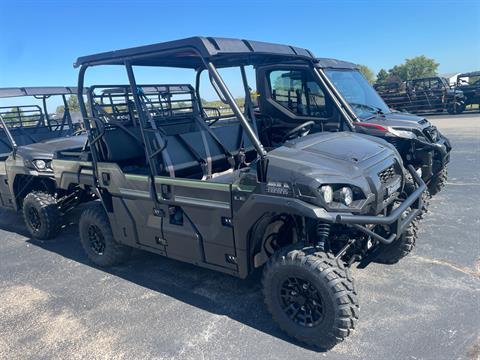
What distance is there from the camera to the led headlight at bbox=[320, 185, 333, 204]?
8.90 ft

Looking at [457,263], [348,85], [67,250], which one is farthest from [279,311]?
[348,85]

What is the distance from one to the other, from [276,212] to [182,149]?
154 centimetres

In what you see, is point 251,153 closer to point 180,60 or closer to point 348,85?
point 180,60

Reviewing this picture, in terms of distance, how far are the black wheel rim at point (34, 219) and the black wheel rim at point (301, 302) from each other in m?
4.05

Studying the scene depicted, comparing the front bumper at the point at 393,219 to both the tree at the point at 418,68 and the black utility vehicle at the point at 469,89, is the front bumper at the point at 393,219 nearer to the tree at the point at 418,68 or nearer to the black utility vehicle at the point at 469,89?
the black utility vehicle at the point at 469,89

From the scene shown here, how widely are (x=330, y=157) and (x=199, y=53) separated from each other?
4.20ft

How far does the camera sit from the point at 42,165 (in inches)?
216

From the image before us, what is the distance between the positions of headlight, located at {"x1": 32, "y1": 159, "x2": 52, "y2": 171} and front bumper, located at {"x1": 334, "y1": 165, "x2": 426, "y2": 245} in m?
4.39

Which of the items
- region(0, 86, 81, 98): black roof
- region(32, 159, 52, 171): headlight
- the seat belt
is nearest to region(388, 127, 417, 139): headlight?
the seat belt

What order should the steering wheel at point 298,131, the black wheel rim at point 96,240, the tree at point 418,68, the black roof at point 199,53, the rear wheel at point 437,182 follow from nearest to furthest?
the black roof at point 199,53 → the steering wheel at point 298,131 → the black wheel rim at point 96,240 → the rear wheel at point 437,182 → the tree at point 418,68

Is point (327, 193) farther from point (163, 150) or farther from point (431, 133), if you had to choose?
point (431, 133)

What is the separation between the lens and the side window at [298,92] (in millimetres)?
5984

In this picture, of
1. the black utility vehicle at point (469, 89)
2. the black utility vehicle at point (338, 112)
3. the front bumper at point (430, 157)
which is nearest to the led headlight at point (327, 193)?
the black utility vehicle at point (338, 112)

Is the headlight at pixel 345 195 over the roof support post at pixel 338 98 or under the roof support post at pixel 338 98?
under
